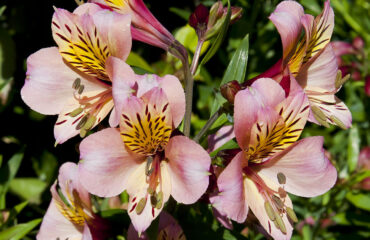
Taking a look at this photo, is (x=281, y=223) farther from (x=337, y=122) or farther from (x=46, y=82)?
(x=46, y=82)

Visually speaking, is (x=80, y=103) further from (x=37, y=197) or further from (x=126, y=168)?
(x=37, y=197)

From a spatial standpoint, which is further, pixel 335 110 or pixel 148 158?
pixel 335 110

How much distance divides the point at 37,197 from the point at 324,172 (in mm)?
1347

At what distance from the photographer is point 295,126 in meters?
1.05

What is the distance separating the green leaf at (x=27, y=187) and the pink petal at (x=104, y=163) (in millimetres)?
1105

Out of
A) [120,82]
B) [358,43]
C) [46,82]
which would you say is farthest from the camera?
[358,43]

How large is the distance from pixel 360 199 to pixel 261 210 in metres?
1.04

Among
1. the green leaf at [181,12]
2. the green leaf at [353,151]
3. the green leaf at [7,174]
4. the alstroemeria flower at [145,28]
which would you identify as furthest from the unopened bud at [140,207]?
the green leaf at [353,151]

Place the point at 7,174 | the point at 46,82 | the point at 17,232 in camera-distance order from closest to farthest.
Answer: the point at 46,82 → the point at 17,232 → the point at 7,174

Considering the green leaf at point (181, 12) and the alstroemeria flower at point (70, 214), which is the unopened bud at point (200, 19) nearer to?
the alstroemeria flower at point (70, 214)

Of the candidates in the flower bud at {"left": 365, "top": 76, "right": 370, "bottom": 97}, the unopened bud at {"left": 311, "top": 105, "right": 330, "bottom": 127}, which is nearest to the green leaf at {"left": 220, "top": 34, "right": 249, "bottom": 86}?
the unopened bud at {"left": 311, "top": 105, "right": 330, "bottom": 127}

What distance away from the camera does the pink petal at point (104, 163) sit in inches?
38.6

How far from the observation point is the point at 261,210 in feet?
3.57

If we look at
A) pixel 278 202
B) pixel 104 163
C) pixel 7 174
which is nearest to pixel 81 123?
pixel 104 163
